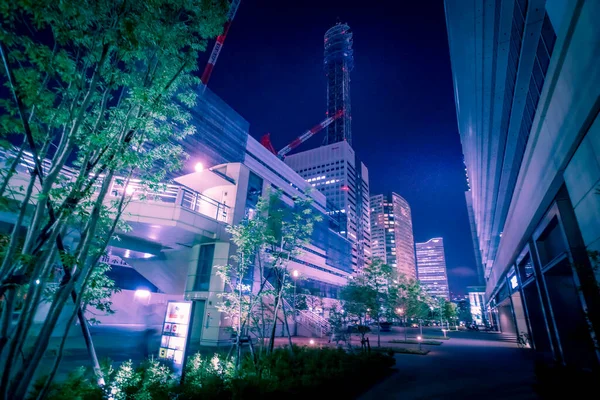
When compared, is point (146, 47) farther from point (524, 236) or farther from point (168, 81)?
point (524, 236)

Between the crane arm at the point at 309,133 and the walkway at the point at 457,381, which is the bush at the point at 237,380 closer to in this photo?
the walkway at the point at 457,381

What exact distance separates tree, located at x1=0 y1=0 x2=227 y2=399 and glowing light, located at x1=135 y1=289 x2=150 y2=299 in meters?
28.3

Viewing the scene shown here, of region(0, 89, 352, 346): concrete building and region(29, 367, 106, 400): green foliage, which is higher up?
region(0, 89, 352, 346): concrete building

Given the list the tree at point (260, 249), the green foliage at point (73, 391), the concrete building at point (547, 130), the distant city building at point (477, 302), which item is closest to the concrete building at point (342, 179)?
the distant city building at point (477, 302)

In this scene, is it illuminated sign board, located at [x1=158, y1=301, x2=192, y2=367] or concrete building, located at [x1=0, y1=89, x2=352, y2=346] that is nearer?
illuminated sign board, located at [x1=158, y1=301, x2=192, y2=367]

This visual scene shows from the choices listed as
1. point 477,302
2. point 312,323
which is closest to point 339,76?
point 477,302

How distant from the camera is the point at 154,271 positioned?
961 inches

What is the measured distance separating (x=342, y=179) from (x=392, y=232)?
230 feet

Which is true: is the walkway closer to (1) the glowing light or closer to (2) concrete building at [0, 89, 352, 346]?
(2) concrete building at [0, 89, 352, 346]

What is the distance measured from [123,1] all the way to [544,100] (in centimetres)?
1165

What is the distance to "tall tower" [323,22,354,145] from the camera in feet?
402

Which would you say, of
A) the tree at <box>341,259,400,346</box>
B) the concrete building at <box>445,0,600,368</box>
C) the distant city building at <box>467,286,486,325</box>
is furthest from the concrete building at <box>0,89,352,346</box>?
the distant city building at <box>467,286,486,325</box>

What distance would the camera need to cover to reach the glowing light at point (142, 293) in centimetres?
2982

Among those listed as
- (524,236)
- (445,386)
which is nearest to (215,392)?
(445,386)
